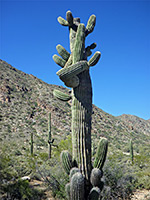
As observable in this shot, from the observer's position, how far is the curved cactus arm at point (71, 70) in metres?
5.20

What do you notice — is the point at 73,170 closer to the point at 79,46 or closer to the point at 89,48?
the point at 79,46

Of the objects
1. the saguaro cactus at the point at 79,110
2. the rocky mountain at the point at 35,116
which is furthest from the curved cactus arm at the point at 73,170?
the rocky mountain at the point at 35,116

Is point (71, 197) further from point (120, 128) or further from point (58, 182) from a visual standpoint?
point (120, 128)

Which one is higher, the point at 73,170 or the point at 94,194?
the point at 73,170

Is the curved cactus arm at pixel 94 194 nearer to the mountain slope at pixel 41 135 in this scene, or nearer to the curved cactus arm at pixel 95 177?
the curved cactus arm at pixel 95 177

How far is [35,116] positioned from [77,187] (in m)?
27.0

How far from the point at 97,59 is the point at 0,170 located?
772 cm

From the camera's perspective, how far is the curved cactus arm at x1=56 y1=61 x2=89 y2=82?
5.20 metres

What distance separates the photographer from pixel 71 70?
525 centimetres

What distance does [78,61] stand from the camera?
18.3ft

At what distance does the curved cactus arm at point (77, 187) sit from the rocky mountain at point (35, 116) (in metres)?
19.1

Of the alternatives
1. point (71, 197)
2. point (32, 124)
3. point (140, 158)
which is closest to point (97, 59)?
point (71, 197)

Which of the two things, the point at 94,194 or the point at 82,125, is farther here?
the point at 82,125

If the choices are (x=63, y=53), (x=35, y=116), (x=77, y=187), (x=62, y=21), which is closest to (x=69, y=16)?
(x=62, y=21)
